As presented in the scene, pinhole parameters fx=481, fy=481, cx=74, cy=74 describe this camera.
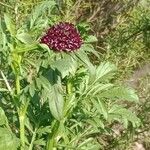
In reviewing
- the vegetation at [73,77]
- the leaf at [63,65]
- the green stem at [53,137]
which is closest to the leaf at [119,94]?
the vegetation at [73,77]

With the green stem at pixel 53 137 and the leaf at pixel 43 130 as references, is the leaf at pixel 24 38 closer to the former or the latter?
the green stem at pixel 53 137

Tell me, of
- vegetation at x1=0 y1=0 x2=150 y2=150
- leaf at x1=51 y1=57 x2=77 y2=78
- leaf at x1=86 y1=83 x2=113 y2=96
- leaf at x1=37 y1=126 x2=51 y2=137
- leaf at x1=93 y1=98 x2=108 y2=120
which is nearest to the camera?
leaf at x1=51 y1=57 x2=77 y2=78

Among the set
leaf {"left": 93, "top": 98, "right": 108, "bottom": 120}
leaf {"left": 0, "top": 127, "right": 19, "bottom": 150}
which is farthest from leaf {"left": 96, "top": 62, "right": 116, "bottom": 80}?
leaf {"left": 0, "top": 127, "right": 19, "bottom": 150}

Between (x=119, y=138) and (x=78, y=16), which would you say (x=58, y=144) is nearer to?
(x=119, y=138)

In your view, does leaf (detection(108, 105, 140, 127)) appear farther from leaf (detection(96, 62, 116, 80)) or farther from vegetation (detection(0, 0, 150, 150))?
leaf (detection(96, 62, 116, 80))

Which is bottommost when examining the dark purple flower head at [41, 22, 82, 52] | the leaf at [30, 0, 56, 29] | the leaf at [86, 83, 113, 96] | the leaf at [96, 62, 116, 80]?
the leaf at [86, 83, 113, 96]

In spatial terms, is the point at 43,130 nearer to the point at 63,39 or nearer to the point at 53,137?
the point at 53,137

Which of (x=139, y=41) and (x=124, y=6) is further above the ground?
(x=124, y=6)

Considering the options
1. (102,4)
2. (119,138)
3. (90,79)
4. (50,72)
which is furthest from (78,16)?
(50,72)
